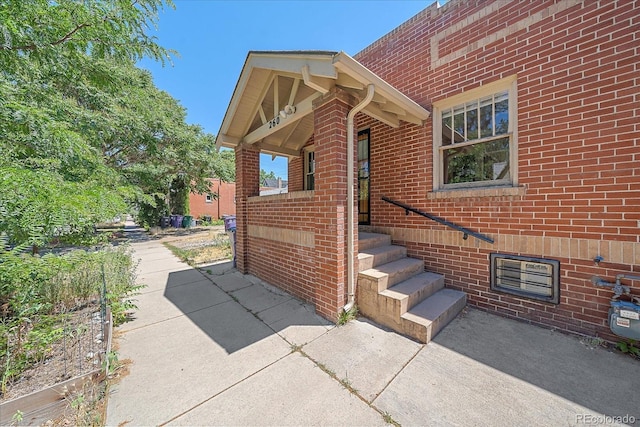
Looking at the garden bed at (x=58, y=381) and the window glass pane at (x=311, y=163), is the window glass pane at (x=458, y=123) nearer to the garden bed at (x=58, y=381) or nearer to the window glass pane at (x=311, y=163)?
the window glass pane at (x=311, y=163)

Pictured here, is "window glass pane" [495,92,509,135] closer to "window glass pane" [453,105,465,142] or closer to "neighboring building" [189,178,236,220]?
"window glass pane" [453,105,465,142]

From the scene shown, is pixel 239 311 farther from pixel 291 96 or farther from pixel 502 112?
pixel 502 112

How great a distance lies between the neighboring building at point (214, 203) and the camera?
84.9ft

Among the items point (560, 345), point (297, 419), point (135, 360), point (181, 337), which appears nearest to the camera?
point (297, 419)

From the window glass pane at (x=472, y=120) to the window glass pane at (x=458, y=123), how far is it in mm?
91

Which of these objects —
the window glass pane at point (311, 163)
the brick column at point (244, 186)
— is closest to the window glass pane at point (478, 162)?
the window glass pane at point (311, 163)

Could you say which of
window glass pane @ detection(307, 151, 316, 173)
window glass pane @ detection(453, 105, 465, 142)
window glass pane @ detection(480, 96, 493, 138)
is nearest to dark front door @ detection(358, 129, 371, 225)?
window glass pane @ detection(453, 105, 465, 142)

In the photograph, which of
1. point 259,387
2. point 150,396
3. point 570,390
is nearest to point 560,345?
point 570,390

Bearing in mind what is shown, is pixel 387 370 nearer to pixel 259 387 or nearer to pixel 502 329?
pixel 259 387

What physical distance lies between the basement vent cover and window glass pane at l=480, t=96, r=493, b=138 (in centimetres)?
195

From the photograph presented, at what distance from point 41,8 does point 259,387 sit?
507cm

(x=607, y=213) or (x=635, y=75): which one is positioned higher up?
(x=635, y=75)

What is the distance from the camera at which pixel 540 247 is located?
332 centimetres

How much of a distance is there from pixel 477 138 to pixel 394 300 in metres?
2.99
